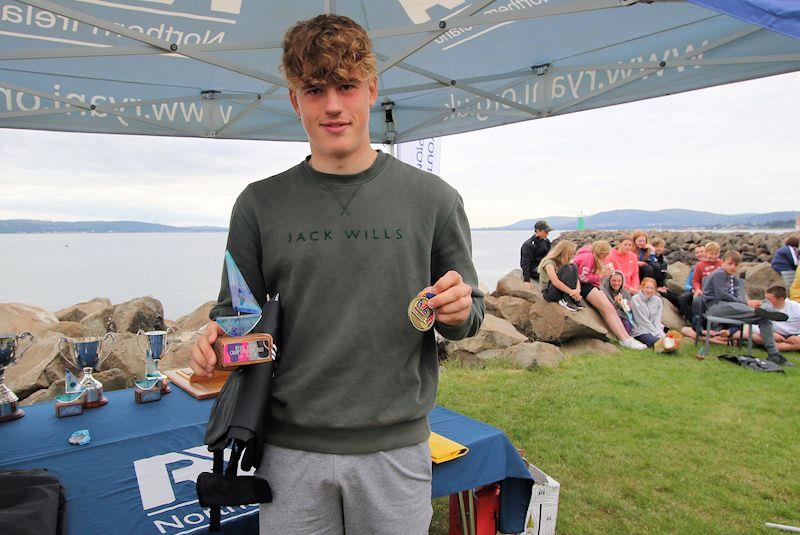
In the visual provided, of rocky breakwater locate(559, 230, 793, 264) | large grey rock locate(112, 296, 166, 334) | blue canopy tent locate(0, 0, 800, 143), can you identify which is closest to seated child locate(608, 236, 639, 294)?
blue canopy tent locate(0, 0, 800, 143)

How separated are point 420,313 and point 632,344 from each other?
25.6 feet

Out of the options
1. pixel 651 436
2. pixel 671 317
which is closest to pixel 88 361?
pixel 651 436

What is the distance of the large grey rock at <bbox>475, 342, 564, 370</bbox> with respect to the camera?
6742mm

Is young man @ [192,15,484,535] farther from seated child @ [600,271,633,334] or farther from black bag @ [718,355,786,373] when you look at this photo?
seated child @ [600,271,633,334]

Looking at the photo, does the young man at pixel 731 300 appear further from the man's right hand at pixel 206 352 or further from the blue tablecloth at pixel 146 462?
the man's right hand at pixel 206 352

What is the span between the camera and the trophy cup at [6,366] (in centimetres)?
229

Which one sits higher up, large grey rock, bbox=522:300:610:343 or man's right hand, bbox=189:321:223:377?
man's right hand, bbox=189:321:223:377

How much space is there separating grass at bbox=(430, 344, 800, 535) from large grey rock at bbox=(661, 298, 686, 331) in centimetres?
192

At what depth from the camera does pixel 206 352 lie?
1.10m

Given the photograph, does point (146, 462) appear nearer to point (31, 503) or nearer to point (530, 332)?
point (31, 503)

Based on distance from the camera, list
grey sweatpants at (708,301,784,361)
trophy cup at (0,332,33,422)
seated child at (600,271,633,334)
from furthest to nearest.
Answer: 1. seated child at (600,271,633,334)
2. grey sweatpants at (708,301,784,361)
3. trophy cup at (0,332,33,422)

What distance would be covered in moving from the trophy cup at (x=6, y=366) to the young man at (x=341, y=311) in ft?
5.80

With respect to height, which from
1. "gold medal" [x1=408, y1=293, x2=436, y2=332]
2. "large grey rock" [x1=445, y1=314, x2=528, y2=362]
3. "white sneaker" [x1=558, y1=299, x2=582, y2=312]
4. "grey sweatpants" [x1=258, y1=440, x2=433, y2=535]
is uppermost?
"gold medal" [x1=408, y1=293, x2=436, y2=332]

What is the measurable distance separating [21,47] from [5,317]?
4.71m
